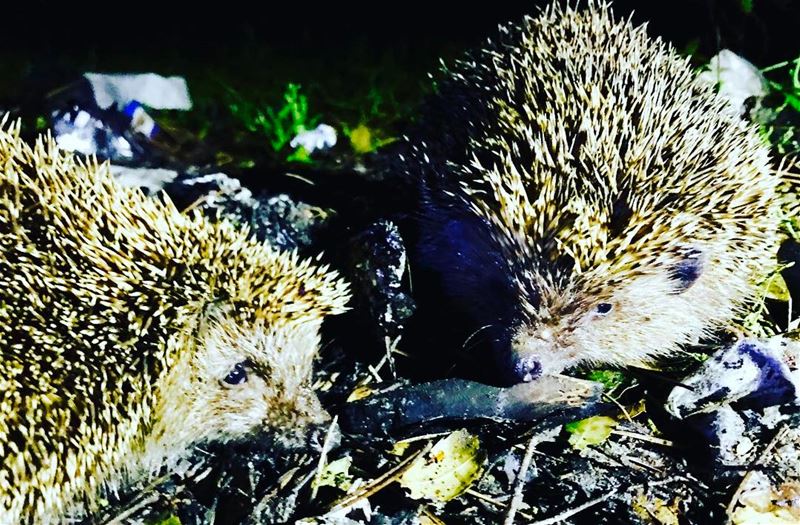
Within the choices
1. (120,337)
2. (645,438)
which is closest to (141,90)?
(120,337)

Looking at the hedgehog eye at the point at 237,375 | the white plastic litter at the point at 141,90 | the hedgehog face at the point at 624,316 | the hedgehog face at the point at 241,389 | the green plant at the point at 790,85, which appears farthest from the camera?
the white plastic litter at the point at 141,90

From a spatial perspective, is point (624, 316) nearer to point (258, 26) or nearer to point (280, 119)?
point (280, 119)

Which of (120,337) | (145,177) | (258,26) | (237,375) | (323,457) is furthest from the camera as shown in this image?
(258,26)

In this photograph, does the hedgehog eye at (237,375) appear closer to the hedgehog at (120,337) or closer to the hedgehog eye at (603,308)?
the hedgehog at (120,337)

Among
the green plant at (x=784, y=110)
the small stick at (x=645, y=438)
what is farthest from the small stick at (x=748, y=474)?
the green plant at (x=784, y=110)

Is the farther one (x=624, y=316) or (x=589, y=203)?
(x=624, y=316)

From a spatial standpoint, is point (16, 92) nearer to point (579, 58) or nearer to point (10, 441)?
point (10, 441)

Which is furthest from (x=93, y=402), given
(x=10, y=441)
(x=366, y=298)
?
(x=366, y=298)

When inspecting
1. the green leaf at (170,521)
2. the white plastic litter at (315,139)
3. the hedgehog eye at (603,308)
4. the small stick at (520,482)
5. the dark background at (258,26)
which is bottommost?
the small stick at (520,482)
